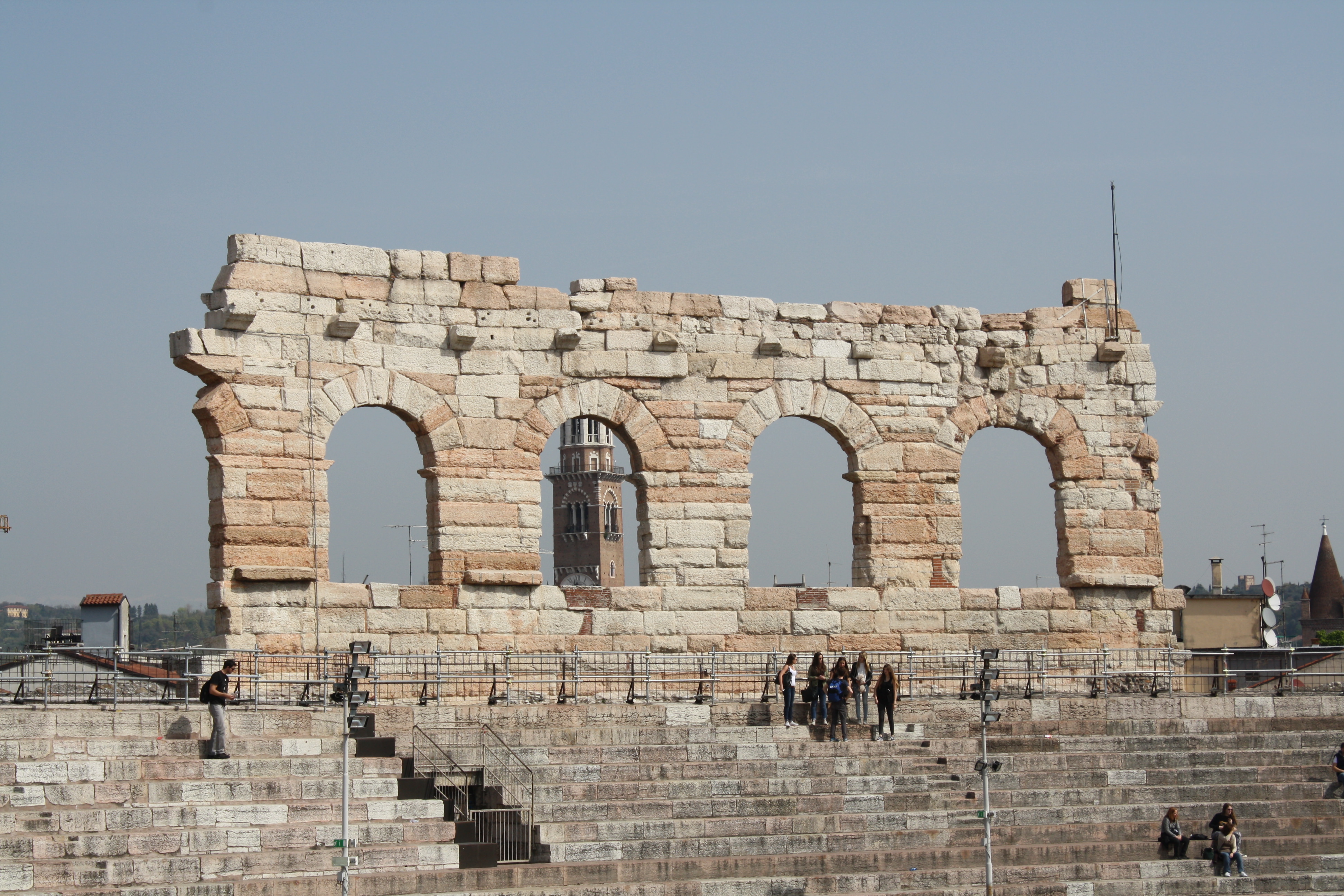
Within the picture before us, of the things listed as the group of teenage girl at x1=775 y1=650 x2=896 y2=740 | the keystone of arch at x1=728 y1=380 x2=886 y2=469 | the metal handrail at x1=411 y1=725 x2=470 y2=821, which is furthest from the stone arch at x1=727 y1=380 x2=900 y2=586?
the metal handrail at x1=411 y1=725 x2=470 y2=821

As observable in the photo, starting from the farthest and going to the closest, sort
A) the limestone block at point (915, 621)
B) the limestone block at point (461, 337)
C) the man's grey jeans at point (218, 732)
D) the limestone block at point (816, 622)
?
the limestone block at point (915, 621) → the limestone block at point (816, 622) → the limestone block at point (461, 337) → the man's grey jeans at point (218, 732)

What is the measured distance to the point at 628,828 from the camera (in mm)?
17984

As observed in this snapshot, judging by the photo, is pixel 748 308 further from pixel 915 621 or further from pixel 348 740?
pixel 348 740

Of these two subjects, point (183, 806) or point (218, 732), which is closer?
point (183, 806)

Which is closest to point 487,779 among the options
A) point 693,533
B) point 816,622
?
point 693,533

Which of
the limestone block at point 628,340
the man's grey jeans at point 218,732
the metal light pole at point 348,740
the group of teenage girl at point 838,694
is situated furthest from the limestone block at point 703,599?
the man's grey jeans at point 218,732

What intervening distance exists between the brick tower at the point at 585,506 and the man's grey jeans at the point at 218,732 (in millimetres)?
85524

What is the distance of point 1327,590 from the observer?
242ft

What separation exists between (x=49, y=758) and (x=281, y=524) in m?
4.83

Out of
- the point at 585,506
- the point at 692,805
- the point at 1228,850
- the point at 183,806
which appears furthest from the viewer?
the point at 585,506

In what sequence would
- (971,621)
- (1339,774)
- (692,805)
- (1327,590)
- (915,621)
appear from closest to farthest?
(692,805)
(1339,774)
(915,621)
(971,621)
(1327,590)

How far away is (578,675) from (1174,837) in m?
6.93

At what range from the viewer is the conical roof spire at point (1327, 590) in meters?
73.1

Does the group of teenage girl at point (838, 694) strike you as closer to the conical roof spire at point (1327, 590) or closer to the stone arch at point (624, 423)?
the stone arch at point (624, 423)
